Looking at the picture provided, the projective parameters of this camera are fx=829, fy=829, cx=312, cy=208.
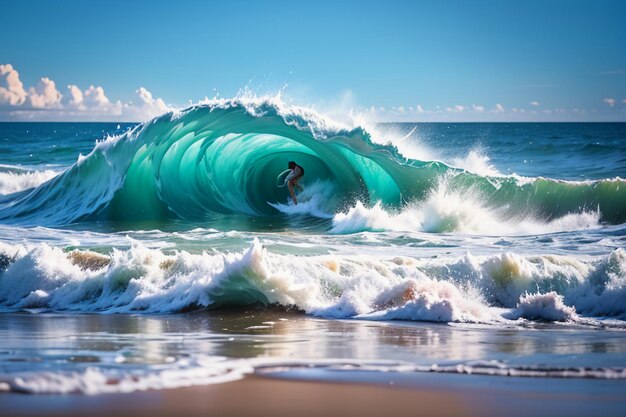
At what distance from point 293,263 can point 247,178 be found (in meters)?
10.1

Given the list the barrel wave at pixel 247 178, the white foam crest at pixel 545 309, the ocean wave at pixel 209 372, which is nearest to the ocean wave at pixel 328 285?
the white foam crest at pixel 545 309

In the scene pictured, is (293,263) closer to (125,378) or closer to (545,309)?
(545,309)

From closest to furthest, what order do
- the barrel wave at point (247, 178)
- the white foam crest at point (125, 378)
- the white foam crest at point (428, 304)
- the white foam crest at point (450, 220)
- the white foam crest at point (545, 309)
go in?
the white foam crest at point (125, 378)
the white foam crest at point (428, 304)
the white foam crest at point (545, 309)
the white foam crest at point (450, 220)
the barrel wave at point (247, 178)

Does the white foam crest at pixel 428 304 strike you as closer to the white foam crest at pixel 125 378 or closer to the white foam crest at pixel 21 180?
the white foam crest at pixel 125 378

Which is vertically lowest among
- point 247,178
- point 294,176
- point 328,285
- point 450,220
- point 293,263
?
point 328,285

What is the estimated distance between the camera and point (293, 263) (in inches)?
416

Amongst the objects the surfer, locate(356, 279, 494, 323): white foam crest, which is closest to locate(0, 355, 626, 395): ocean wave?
locate(356, 279, 494, 323): white foam crest

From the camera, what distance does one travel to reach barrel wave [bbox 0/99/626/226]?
676 inches

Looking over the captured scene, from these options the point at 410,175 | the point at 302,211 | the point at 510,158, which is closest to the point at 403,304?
the point at 410,175

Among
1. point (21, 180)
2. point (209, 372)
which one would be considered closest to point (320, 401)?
point (209, 372)

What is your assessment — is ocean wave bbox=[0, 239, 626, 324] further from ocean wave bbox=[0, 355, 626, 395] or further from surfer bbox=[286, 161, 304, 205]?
surfer bbox=[286, 161, 304, 205]

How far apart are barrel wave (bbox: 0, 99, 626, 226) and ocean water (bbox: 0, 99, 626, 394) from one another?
0.15ft

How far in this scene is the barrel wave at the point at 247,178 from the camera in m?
17.2

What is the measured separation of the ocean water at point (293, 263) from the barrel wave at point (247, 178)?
5cm
